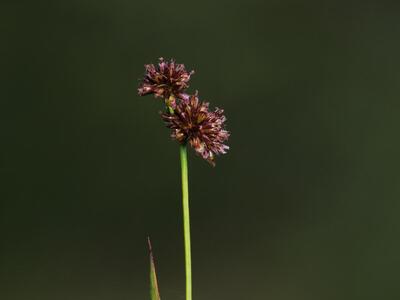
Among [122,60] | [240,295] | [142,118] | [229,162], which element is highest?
[122,60]

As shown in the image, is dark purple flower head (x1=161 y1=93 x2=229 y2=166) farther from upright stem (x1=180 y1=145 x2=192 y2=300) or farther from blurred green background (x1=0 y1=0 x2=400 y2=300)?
blurred green background (x1=0 y1=0 x2=400 y2=300)

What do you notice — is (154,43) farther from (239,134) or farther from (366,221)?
(366,221)

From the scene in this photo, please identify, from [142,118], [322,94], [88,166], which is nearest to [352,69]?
[322,94]

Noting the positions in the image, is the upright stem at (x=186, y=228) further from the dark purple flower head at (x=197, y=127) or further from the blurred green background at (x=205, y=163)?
the blurred green background at (x=205, y=163)

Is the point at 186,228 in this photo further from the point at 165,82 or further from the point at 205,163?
the point at 205,163

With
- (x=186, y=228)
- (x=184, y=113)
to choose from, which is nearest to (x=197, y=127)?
(x=184, y=113)

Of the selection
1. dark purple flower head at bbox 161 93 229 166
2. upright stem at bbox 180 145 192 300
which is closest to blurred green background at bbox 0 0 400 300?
dark purple flower head at bbox 161 93 229 166

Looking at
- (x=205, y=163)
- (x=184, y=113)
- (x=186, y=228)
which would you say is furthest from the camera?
(x=205, y=163)
